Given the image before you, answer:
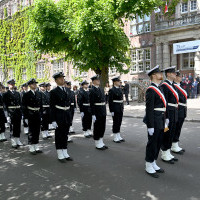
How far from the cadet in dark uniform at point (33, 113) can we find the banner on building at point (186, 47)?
1691cm

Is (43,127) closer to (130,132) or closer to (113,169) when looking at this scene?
(130,132)

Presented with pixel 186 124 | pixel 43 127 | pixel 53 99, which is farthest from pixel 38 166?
pixel 186 124

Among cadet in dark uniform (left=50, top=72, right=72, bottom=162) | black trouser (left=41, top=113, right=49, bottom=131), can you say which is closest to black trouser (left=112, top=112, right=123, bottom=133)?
cadet in dark uniform (left=50, top=72, right=72, bottom=162)

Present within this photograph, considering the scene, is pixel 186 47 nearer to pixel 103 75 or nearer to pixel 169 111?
pixel 103 75

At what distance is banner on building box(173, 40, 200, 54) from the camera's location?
65.3 ft

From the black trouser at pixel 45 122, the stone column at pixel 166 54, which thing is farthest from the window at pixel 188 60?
the black trouser at pixel 45 122

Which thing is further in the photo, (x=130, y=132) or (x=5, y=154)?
(x=130, y=132)

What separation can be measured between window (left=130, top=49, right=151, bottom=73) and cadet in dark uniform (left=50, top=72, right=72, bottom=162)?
760 inches

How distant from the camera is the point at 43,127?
895 cm

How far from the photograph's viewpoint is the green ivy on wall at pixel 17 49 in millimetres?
34156

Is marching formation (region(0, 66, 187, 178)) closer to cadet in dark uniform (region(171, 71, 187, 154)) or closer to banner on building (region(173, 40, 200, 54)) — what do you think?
cadet in dark uniform (region(171, 71, 187, 154))

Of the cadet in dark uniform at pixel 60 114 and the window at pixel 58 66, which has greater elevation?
the window at pixel 58 66

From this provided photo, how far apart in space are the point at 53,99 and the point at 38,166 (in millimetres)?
1677

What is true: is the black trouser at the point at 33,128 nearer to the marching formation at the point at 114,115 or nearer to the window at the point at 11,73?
the marching formation at the point at 114,115
